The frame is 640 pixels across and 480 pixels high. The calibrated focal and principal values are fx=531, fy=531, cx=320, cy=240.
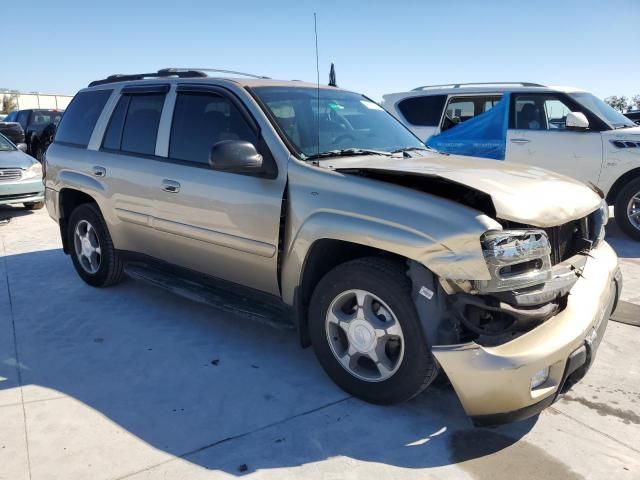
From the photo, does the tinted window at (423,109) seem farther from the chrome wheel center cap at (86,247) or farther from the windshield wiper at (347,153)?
the chrome wheel center cap at (86,247)

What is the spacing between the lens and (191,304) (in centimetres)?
467

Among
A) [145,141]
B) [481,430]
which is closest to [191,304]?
[145,141]

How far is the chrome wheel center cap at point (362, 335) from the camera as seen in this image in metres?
2.95

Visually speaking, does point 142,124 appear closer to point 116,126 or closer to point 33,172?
point 116,126

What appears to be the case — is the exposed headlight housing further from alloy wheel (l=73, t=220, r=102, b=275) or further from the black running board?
alloy wheel (l=73, t=220, r=102, b=275)

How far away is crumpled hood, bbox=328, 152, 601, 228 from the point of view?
8.54ft

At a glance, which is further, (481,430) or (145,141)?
(145,141)

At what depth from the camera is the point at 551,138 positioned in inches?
288

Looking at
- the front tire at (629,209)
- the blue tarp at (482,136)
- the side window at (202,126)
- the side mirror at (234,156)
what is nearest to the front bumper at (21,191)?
the side window at (202,126)

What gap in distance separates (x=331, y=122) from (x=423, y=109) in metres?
4.95

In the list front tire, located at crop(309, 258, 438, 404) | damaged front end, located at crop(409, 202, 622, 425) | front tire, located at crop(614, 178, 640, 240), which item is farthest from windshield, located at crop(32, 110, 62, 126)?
damaged front end, located at crop(409, 202, 622, 425)

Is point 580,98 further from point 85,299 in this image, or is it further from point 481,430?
point 85,299

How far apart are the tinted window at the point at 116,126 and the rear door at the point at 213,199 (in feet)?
2.28

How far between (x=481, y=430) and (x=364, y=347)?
76cm
